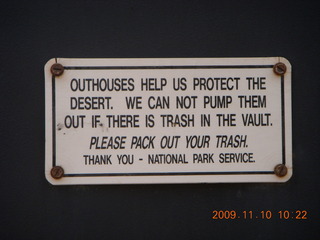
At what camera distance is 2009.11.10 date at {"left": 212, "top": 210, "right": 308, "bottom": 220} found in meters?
1.04

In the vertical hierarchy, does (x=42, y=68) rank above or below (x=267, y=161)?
above

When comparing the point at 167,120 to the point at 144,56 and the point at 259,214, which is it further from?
the point at 259,214

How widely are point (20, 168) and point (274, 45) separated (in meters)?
0.93

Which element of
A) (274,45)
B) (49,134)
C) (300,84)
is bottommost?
(49,134)

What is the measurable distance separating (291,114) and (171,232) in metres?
0.55

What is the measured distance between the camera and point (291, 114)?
1024 millimetres

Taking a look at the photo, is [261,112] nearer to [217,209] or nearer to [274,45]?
[274,45]

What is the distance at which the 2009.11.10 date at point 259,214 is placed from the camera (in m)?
1.04

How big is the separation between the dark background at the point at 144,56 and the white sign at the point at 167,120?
0.15ft

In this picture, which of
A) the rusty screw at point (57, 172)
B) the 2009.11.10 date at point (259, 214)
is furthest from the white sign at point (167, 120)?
the 2009.11.10 date at point (259, 214)

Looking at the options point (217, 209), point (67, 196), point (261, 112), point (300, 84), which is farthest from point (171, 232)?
point (300, 84)

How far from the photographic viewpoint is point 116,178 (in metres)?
1.00

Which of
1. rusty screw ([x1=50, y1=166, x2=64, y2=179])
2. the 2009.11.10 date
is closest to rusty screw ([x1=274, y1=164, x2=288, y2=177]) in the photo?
the 2009.11.10 date

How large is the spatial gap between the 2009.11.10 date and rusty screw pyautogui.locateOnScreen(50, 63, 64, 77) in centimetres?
68
